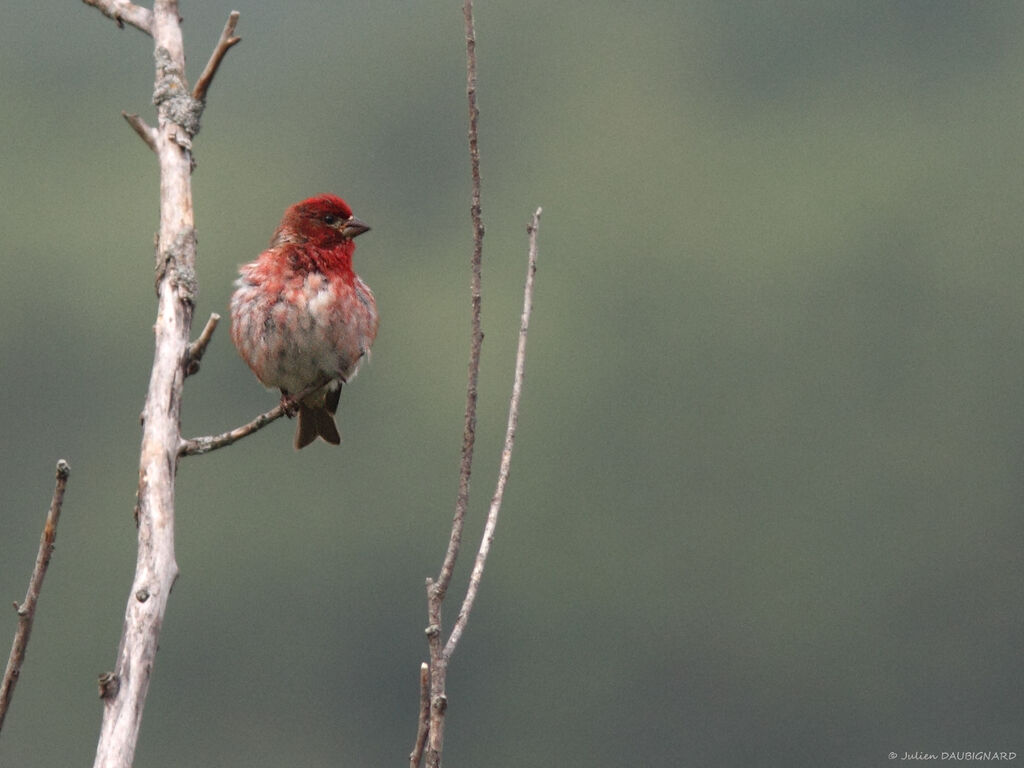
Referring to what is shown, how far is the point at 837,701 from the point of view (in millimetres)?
77375

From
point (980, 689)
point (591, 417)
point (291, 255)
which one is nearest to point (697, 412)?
point (591, 417)

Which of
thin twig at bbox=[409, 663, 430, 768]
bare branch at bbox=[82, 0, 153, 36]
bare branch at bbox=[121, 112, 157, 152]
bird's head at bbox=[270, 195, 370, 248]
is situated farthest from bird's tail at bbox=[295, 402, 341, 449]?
thin twig at bbox=[409, 663, 430, 768]

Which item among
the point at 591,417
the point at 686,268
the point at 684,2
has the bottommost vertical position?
the point at 591,417

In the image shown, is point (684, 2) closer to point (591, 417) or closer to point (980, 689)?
point (591, 417)

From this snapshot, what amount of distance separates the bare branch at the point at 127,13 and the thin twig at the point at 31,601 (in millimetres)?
2085

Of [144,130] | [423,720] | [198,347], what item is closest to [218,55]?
[144,130]

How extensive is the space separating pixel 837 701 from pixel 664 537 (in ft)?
32.4

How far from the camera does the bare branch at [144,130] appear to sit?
533cm

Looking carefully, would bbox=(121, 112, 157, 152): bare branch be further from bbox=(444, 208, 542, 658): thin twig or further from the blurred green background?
the blurred green background

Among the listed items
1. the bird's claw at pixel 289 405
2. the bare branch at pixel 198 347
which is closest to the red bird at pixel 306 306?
the bird's claw at pixel 289 405

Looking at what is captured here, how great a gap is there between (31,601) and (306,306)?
4341 millimetres

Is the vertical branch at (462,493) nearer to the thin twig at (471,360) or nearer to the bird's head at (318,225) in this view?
the thin twig at (471,360)

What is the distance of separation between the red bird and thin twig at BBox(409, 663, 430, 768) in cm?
422

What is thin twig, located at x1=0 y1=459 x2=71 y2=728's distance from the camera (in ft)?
11.8
